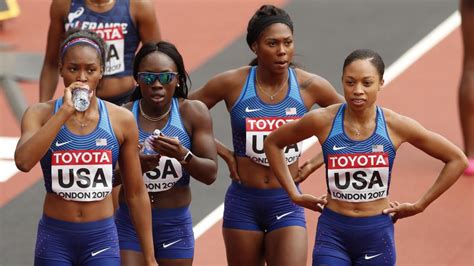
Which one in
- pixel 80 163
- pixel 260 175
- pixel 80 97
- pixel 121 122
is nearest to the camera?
pixel 80 97

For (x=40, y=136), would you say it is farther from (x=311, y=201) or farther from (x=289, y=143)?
(x=311, y=201)

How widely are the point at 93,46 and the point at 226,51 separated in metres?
7.89

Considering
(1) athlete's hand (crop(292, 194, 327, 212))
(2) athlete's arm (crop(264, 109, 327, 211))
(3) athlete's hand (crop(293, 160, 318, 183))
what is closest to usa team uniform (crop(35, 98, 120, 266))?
(2) athlete's arm (crop(264, 109, 327, 211))

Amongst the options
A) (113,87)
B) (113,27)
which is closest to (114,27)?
(113,27)

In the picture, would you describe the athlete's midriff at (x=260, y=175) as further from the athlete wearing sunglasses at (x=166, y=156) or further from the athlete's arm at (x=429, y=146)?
the athlete's arm at (x=429, y=146)

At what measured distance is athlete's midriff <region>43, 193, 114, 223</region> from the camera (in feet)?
25.5

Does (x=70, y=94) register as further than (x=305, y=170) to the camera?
No

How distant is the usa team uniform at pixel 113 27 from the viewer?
1013 centimetres

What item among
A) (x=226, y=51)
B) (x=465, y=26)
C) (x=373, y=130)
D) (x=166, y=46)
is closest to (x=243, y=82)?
(x=166, y=46)

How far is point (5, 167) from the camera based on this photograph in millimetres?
12773

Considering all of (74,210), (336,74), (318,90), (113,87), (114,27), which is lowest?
(74,210)

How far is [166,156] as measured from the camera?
836cm

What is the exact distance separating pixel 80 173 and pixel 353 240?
1696 millimetres

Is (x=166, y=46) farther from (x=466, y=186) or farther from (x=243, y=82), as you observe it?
(x=466, y=186)
